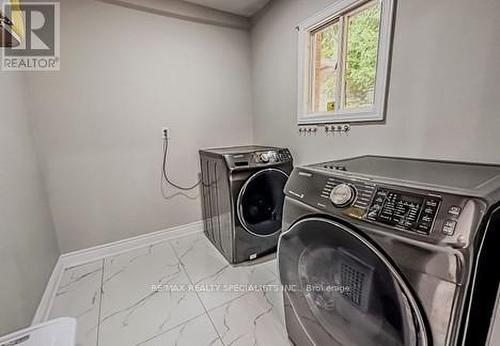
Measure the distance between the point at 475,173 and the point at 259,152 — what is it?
1267 mm

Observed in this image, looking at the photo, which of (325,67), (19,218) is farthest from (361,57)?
(19,218)

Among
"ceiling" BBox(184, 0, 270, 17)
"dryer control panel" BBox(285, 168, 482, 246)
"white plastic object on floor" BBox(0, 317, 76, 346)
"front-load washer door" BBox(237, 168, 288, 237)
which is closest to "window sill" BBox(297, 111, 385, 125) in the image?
"front-load washer door" BBox(237, 168, 288, 237)

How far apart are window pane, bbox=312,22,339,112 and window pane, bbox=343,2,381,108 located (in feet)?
0.34

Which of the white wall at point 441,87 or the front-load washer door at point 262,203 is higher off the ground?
the white wall at point 441,87

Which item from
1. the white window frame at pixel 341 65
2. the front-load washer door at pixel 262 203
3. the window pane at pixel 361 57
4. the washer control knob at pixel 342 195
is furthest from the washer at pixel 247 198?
the washer control knob at pixel 342 195

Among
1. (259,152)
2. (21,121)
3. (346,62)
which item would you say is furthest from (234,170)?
(21,121)

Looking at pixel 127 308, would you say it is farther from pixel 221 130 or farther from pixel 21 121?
pixel 221 130

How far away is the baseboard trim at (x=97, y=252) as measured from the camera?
150 centimetres

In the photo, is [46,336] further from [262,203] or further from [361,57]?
[361,57]

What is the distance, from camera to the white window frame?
1300mm

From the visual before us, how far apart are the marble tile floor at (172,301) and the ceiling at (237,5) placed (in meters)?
2.38

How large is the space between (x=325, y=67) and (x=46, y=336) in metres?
2.24

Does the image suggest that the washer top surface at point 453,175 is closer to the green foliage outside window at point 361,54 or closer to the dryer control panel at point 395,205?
the dryer control panel at point 395,205

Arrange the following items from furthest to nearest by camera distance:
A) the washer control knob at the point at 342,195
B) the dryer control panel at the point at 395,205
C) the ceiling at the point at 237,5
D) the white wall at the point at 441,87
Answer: the ceiling at the point at 237,5
the white wall at the point at 441,87
the washer control knob at the point at 342,195
the dryer control panel at the point at 395,205
